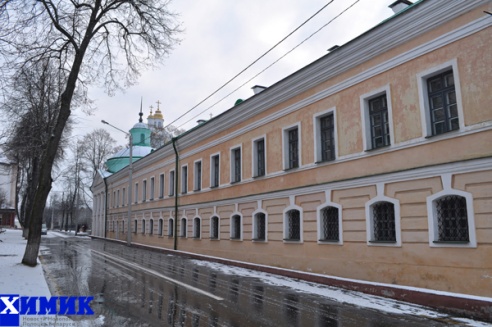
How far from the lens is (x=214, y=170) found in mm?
19281

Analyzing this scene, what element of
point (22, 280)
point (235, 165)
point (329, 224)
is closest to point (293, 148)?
point (329, 224)

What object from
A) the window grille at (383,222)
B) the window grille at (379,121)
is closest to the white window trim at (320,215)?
the window grille at (383,222)

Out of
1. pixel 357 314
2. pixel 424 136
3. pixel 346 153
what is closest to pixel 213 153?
pixel 346 153

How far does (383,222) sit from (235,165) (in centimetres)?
864

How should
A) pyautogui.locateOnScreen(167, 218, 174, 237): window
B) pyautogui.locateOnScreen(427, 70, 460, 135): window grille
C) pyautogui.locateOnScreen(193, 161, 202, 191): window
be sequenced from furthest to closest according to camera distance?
pyautogui.locateOnScreen(167, 218, 174, 237): window < pyautogui.locateOnScreen(193, 161, 202, 191): window < pyautogui.locateOnScreen(427, 70, 460, 135): window grille

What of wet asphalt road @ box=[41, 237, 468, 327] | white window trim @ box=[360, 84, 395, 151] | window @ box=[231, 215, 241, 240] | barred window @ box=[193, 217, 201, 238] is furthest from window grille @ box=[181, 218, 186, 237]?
white window trim @ box=[360, 84, 395, 151]

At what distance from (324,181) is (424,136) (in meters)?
3.55

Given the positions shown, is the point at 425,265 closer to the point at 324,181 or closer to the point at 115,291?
the point at 324,181

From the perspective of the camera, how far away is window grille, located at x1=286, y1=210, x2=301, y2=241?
1297cm

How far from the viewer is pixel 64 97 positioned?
13.4 metres

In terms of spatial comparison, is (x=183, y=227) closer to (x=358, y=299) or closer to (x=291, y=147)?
(x=291, y=147)

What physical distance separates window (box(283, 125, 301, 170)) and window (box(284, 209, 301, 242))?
1679 mm

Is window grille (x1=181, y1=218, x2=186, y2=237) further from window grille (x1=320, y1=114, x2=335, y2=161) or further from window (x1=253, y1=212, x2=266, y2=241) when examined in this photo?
window grille (x1=320, y1=114, x2=335, y2=161)

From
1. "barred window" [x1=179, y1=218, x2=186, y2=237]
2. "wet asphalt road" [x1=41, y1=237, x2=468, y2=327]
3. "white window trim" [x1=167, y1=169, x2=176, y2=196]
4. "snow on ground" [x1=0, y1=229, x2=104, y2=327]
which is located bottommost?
"wet asphalt road" [x1=41, y1=237, x2=468, y2=327]
